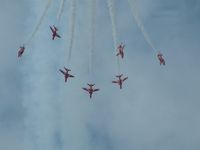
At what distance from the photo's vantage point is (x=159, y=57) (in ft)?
203

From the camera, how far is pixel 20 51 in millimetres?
61625

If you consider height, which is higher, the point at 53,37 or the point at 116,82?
the point at 53,37

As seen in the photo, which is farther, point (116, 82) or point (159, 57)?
point (116, 82)

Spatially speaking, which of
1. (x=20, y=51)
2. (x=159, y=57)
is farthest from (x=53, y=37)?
(x=159, y=57)

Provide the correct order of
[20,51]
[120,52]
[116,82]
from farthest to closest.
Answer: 1. [116,82]
2. [20,51]
3. [120,52]

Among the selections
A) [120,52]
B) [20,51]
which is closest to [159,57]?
[120,52]

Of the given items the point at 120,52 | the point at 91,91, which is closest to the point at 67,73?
the point at 91,91

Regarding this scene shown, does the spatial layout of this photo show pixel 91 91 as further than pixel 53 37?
Yes

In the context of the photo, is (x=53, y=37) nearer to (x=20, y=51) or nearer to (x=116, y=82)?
(x=20, y=51)

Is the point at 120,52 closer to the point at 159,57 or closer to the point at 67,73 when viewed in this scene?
the point at 159,57

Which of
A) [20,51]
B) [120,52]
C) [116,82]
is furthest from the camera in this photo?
[116,82]

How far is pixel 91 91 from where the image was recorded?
6481cm

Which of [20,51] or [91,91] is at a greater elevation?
[20,51]

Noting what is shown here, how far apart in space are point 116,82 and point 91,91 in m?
4.21
